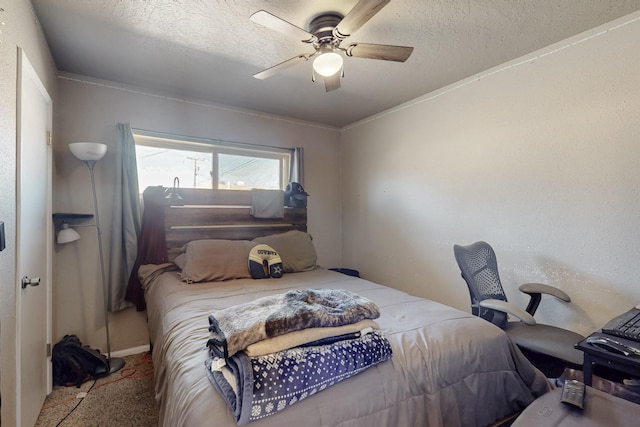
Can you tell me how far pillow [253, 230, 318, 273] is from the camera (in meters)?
2.85

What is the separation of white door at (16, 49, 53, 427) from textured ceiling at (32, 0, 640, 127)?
19.3 inches

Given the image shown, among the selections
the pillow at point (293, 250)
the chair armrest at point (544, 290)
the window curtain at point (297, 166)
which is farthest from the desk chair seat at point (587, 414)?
the window curtain at point (297, 166)

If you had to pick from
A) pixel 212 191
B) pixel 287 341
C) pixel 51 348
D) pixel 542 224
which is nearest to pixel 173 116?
pixel 212 191

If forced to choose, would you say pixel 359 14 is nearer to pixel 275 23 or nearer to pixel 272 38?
pixel 275 23

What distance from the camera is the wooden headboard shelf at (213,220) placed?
281 cm

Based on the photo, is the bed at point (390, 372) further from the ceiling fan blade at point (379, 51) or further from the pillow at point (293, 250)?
the ceiling fan blade at point (379, 51)

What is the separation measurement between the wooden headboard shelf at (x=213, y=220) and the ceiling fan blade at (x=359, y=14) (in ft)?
6.67

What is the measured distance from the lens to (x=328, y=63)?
5.53 ft

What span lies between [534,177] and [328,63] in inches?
66.9

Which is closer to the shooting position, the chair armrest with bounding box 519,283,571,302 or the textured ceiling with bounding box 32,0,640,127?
the textured ceiling with bounding box 32,0,640,127

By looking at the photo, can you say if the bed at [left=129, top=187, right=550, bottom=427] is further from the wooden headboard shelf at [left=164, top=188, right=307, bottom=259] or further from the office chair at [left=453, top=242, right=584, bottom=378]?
the wooden headboard shelf at [left=164, top=188, right=307, bottom=259]

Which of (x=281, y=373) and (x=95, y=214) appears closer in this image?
(x=281, y=373)

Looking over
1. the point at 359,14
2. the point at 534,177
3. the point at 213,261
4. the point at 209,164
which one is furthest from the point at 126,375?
the point at 534,177

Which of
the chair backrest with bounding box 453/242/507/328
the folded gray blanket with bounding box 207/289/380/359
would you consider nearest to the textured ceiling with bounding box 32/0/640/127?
the chair backrest with bounding box 453/242/507/328
